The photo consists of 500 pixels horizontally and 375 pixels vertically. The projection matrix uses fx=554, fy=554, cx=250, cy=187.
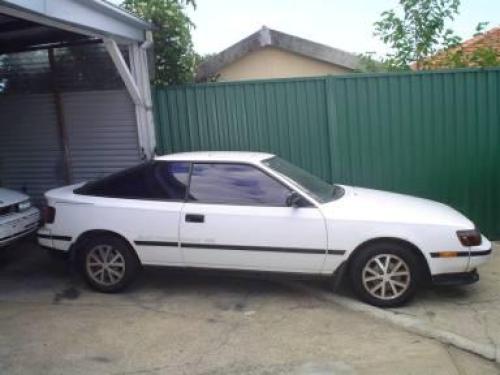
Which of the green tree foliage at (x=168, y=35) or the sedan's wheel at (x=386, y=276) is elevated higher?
the green tree foliage at (x=168, y=35)

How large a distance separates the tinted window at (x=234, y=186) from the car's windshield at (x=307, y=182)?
0.21 meters

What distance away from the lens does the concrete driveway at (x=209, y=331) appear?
170 inches

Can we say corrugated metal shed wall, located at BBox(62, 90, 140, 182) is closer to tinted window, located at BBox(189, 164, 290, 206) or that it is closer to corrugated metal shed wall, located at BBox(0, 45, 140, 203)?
corrugated metal shed wall, located at BBox(0, 45, 140, 203)

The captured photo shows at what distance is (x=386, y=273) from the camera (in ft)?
17.6

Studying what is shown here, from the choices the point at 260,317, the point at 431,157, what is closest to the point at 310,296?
the point at 260,317

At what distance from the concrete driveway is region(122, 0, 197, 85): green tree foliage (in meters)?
3.69

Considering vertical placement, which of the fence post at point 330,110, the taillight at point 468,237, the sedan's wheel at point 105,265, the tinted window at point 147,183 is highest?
the fence post at point 330,110

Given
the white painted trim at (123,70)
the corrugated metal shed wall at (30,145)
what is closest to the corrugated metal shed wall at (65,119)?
the corrugated metal shed wall at (30,145)

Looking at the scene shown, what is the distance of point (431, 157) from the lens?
776cm

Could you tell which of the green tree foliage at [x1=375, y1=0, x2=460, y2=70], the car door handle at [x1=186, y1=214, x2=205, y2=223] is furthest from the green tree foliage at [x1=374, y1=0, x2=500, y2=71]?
the car door handle at [x1=186, y1=214, x2=205, y2=223]

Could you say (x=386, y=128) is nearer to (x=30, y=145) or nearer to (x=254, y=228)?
(x=254, y=228)

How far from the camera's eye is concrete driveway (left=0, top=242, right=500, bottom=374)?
4.32 m

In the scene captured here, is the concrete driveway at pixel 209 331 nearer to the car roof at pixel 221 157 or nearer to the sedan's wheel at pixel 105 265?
the sedan's wheel at pixel 105 265

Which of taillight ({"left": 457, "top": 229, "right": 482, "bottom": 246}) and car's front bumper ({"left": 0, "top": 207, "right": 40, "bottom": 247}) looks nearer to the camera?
taillight ({"left": 457, "top": 229, "right": 482, "bottom": 246})
